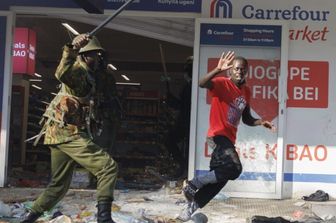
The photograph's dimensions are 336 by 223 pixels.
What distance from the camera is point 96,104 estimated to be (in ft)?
20.0

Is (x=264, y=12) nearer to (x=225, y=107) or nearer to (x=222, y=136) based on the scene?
(x=225, y=107)

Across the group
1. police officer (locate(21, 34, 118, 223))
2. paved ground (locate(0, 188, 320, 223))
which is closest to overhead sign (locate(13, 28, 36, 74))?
paved ground (locate(0, 188, 320, 223))

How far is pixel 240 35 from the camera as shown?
29.4 feet

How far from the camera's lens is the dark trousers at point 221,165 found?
6.05m

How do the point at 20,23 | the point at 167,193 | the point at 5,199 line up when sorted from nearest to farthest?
the point at 5,199 → the point at 167,193 → the point at 20,23

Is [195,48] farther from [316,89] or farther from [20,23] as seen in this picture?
[20,23]

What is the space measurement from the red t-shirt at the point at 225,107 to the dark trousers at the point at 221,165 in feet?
0.30

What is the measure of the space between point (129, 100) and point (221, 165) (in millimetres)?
9764

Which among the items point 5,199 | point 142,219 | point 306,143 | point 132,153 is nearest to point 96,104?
point 142,219

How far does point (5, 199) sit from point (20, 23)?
12.1 feet

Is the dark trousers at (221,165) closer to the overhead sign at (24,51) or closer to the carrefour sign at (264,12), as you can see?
the carrefour sign at (264,12)

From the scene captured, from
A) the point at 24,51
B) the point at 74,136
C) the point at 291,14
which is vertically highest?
the point at 291,14

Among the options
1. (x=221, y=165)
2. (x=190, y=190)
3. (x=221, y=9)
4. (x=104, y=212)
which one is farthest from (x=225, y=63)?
(x=221, y=9)

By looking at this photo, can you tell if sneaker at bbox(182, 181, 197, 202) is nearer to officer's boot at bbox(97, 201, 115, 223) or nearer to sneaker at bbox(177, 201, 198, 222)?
sneaker at bbox(177, 201, 198, 222)
